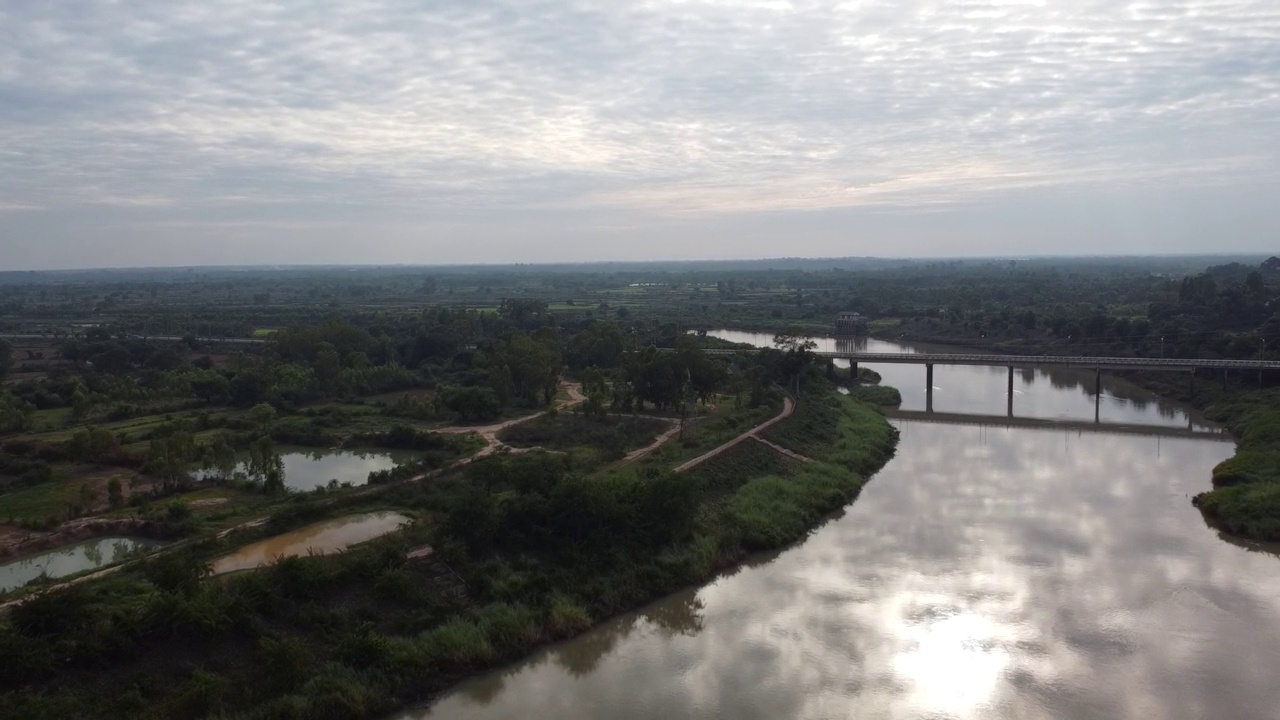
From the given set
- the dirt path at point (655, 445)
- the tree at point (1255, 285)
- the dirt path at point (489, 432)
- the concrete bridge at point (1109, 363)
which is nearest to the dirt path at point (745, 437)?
the dirt path at point (655, 445)

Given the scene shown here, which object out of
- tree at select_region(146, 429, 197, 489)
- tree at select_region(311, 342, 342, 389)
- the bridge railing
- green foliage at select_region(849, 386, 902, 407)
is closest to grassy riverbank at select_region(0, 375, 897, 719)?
tree at select_region(146, 429, 197, 489)

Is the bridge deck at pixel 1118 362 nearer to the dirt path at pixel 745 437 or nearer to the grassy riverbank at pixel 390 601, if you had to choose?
the dirt path at pixel 745 437

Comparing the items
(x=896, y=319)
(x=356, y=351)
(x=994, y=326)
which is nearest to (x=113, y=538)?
(x=356, y=351)

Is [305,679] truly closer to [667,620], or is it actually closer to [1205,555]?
[667,620]

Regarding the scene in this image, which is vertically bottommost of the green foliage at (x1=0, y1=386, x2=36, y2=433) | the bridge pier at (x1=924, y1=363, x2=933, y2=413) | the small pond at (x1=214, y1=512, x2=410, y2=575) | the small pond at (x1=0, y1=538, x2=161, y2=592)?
the bridge pier at (x1=924, y1=363, x2=933, y2=413)

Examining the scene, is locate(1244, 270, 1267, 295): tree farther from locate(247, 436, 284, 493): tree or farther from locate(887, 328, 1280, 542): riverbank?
locate(247, 436, 284, 493): tree

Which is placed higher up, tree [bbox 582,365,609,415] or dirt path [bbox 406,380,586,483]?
tree [bbox 582,365,609,415]
